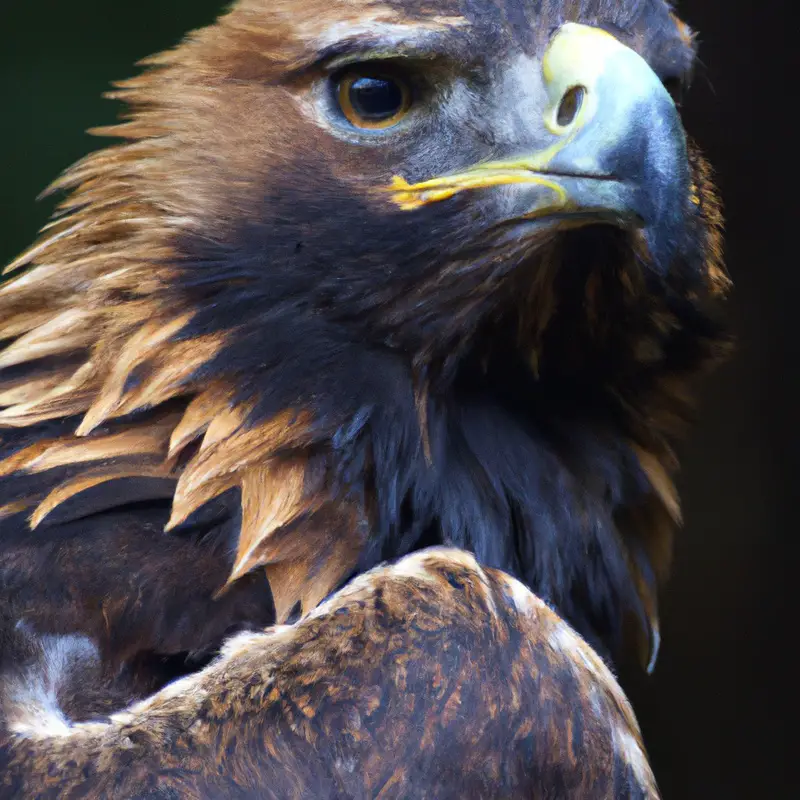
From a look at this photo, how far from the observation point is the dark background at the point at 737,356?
271 cm

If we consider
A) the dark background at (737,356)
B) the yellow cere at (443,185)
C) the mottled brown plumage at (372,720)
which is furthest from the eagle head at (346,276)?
the dark background at (737,356)

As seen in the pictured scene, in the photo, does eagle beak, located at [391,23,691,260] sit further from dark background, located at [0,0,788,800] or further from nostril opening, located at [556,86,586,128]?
dark background, located at [0,0,788,800]

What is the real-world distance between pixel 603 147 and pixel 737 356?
186cm

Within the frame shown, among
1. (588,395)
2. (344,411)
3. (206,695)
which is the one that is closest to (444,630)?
(206,695)

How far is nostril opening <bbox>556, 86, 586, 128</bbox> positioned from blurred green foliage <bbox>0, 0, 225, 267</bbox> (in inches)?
62.8

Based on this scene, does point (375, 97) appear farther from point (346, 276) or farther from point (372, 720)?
point (372, 720)

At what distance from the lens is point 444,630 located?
3.83 feet

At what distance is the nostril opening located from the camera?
133 cm

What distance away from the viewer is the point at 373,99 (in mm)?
1398

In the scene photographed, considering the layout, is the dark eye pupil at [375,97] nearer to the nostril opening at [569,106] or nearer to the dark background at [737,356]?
the nostril opening at [569,106]

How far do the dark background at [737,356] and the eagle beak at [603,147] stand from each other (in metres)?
1.35

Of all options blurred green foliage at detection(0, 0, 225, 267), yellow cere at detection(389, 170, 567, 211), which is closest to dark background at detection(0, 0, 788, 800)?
blurred green foliage at detection(0, 0, 225, 267)

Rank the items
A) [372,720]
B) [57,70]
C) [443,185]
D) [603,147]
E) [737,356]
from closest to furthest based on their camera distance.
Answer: [372,720] → [603,147] → [443,185] → [57,70] → [737,356]

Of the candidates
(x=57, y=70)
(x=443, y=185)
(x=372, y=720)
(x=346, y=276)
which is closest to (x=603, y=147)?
(x=443, y=185)
